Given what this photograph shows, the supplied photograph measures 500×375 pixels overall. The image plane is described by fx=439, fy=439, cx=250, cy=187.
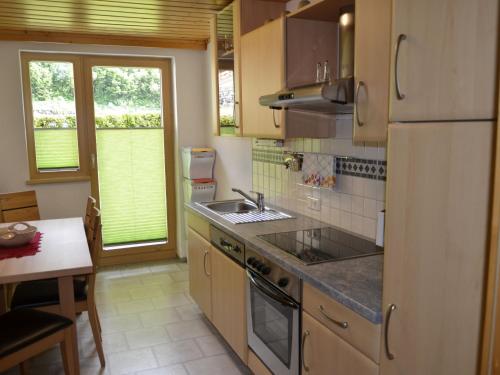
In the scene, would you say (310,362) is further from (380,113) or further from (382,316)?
(380,113)

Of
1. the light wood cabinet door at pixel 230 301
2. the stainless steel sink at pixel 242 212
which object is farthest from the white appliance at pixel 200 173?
the light wood cabinet door at pixel 230 301

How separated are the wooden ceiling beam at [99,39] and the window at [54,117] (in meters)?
0.21

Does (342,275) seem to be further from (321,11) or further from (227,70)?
(227,70)

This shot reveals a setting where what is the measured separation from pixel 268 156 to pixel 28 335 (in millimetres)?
1961

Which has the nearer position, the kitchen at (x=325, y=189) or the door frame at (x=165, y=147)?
the kitchen at (x=325, y=189)

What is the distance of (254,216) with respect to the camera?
2938mm

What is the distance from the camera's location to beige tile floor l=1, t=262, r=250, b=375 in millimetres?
2715

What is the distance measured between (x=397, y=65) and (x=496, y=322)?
702 mm

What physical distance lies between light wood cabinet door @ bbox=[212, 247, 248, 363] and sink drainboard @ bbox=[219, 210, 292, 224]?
23 cm

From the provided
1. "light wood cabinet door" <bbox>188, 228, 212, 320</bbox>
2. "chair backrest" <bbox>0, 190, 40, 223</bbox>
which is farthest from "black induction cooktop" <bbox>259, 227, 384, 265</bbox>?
"chair backrest" <bbox>0, 190, 40, 223</bbox>

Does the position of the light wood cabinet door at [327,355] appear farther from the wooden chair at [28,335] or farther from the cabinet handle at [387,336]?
the wooden chair at [28,335]

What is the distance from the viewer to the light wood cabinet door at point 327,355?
1519 millimetres

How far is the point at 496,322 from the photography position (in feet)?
3.36

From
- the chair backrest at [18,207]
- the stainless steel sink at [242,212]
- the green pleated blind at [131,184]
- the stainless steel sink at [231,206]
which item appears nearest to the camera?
Result: the stainless steel sink at [242,212]
